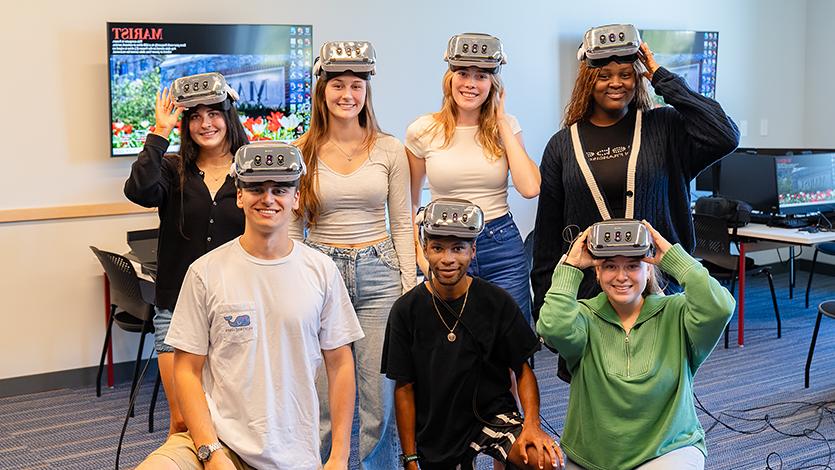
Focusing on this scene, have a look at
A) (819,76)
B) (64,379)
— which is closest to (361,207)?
(64,379)

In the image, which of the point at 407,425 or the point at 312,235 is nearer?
the point at 407,425

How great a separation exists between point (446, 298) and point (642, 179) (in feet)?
2.22

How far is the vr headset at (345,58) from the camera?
9.93ft

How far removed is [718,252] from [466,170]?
3.31 metres

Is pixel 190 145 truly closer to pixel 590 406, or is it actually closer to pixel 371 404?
pixel 371 404

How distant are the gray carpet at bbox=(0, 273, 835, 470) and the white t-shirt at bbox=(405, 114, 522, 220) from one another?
130 cm

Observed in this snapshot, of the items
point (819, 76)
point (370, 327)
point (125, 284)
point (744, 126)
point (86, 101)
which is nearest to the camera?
point (370, 327)

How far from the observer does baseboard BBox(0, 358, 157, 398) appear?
197 inches

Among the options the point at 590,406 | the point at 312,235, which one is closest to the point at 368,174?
the point at 312,235

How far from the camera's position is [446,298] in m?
2.87

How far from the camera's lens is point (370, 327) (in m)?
3.11

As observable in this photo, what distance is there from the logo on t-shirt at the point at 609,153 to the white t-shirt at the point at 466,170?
43cm

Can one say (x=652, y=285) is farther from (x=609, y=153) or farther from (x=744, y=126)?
(x=744, y=126)

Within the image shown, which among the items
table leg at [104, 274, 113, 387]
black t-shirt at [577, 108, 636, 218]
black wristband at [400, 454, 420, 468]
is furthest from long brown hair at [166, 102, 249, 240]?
table leg at [104, 274, 113, 387]
